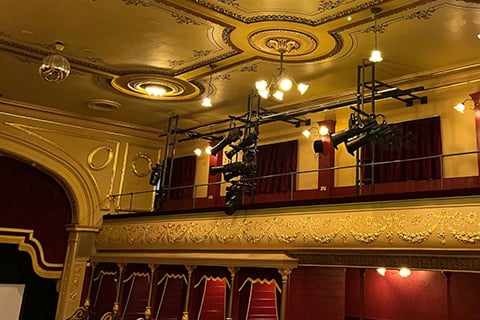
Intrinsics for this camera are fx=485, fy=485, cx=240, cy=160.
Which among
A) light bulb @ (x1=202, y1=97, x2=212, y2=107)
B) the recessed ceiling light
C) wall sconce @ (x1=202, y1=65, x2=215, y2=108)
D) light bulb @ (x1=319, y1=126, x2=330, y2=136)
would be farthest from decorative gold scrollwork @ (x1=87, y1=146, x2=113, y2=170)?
light bulb @ (x1=319, y1=126, x2=330, y2=136)

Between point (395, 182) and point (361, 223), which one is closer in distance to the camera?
point (361, 223)

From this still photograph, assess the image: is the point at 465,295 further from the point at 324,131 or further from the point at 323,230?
the point at 324,131

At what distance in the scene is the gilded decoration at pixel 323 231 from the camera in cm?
503

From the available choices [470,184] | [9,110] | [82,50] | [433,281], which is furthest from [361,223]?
[9,110]

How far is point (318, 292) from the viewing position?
6426 mm

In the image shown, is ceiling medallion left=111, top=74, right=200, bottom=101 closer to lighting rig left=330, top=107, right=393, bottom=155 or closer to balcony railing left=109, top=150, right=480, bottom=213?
balcony railing left=109, top=150, right=480, bottom=213

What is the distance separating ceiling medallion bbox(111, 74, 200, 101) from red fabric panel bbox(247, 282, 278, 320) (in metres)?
3.67

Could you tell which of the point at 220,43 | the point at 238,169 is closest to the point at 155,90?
the point at 220,43

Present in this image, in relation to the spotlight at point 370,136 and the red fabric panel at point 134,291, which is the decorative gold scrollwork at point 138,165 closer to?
the red fabric panel at point 134,291

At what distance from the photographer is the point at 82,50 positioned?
7.34 meters

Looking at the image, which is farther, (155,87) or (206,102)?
(206,102)

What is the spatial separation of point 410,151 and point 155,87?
14.5 ft

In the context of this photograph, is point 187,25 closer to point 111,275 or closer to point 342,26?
point 342,26

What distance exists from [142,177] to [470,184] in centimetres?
710
